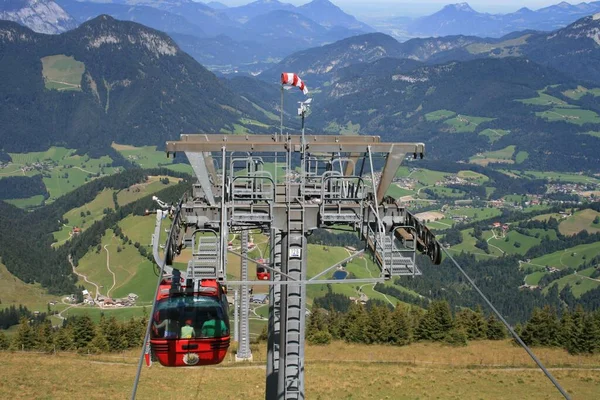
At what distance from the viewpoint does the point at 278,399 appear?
12766 millimetres

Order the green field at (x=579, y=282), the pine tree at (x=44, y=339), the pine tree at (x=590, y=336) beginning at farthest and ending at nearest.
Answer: the green field at (x=579, y=282) < the pine tree at (x=44, y=339) < the pine tree at (x=590, y=336)

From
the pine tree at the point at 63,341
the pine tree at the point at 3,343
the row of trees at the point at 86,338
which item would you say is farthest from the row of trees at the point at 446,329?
the pine tree at the point at 3,343

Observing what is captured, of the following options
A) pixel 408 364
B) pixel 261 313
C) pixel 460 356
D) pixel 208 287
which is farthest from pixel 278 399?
pixel 261 313

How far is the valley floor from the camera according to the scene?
3272 cm

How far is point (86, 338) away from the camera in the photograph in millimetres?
50906

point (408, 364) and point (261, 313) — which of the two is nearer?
point (408, 364)

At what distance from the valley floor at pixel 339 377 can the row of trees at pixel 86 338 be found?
372 centimetres

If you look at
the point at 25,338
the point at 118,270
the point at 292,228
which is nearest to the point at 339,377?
the point at 292,228

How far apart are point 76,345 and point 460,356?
107ft

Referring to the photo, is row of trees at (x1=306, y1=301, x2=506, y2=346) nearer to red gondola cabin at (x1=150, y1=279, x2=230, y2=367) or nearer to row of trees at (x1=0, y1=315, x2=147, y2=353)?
row of trees at (x1=0, y1=315, x2=147, y2=353)

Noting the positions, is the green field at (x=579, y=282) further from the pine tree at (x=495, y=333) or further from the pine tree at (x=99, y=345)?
the pine tree at (x=99, y=345)

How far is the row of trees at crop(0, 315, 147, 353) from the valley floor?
146 inches

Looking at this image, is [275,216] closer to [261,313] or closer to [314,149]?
[314,149]

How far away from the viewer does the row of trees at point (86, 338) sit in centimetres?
4856
